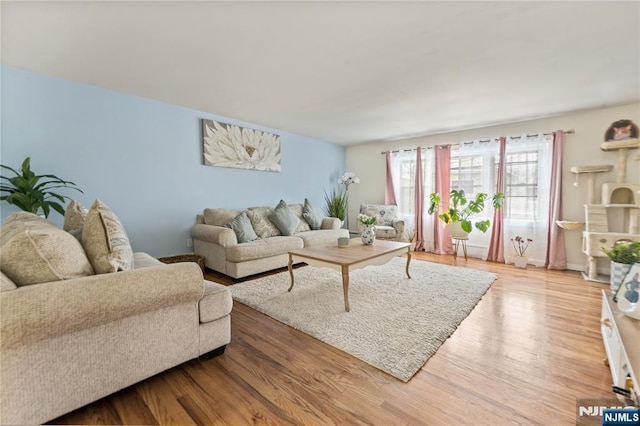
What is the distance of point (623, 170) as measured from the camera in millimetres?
3346

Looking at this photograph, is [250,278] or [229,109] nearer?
[250,278]

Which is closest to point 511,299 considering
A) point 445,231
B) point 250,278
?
point 445,231

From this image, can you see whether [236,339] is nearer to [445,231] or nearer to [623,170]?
[445,231]

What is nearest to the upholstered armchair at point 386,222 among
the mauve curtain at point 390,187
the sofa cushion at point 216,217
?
the mauve curtain at point 390,187

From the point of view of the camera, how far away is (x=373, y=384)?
147 centimetres

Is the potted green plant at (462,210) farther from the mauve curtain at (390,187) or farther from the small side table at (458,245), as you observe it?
the mauve curtain at (390,187)

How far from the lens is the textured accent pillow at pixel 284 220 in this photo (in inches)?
159

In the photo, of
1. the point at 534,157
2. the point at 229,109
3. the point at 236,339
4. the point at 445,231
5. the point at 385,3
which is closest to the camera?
the point at 385,3

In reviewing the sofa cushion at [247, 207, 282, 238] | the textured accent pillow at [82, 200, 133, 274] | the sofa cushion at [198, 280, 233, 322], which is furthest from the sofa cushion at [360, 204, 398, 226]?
the textured accent pillow at [82, 200, 133, 274]

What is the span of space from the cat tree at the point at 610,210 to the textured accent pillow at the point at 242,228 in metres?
4.38

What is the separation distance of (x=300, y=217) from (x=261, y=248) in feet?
5.11

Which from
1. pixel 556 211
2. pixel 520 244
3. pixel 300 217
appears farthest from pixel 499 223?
pixel 300 217

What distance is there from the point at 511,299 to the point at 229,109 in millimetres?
4101

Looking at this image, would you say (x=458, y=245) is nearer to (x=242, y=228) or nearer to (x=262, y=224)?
(x=262, y=224)
